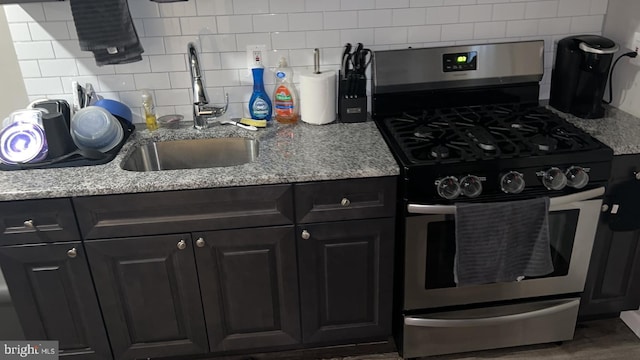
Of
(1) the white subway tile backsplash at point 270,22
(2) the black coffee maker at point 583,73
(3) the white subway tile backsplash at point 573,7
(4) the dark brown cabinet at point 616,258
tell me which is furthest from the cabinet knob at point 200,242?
(3) the white subway tile backsplash at point 573,7

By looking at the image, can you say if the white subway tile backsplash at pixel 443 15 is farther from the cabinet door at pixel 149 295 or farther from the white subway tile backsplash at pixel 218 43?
the cabinet door at pixel 149 295

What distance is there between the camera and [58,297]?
6.56ft

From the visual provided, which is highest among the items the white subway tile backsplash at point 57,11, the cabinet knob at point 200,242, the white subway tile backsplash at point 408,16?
the white subway tile backsplash at point 57,11

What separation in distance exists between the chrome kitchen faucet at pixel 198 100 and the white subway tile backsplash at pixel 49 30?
525 millimetres

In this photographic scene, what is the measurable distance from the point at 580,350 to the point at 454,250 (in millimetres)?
806

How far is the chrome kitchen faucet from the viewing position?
218 cm

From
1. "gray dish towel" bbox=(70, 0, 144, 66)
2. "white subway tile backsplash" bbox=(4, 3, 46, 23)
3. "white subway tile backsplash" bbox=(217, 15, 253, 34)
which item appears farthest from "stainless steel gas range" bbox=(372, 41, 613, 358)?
"white subway tile backsplash" bbox=(4, 3, 46, 23)

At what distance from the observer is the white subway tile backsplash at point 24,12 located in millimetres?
2146

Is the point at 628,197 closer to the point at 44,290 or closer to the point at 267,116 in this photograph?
the point at 267,116

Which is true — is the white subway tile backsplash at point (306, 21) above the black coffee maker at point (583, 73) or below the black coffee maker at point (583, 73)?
above

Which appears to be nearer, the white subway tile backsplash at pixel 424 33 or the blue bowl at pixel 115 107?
the blue bowl at pixel 115 107

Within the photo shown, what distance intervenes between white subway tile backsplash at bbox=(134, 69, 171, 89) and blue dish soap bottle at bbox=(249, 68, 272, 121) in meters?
0.37

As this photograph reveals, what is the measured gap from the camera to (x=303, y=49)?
7.61ft

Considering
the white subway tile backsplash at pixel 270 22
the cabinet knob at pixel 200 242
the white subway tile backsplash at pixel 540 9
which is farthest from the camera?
the white subway tile backsplash at pixel 540 9
